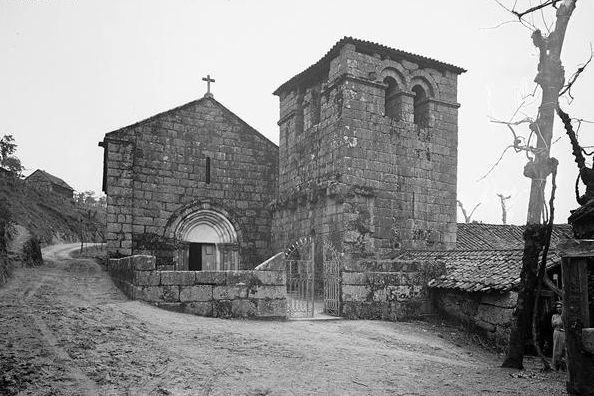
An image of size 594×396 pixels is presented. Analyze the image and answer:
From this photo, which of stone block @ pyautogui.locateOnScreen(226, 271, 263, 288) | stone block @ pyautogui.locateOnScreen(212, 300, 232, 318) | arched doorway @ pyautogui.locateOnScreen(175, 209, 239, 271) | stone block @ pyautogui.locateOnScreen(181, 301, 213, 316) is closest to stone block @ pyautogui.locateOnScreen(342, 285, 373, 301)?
stone block @ pyautogui.locateOnScreen(226, 271, 263, 288)

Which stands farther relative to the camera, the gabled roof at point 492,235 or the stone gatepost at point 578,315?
the gabled roof at point 492,235

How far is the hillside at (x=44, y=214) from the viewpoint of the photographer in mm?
26394

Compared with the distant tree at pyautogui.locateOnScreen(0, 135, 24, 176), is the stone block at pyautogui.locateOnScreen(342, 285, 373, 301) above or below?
below

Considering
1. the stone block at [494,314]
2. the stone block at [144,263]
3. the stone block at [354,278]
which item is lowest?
the stone block at [494,314]

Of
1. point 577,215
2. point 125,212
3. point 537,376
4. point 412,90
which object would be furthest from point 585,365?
point 125,212

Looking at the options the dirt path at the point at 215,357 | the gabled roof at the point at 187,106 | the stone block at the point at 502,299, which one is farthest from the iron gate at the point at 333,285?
the gabled roof at the point at 187,106

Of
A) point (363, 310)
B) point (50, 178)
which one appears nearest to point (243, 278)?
point (363, 310)

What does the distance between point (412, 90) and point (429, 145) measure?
74.8 inches

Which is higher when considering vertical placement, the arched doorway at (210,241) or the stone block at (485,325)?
the arched doorway at (210,241)

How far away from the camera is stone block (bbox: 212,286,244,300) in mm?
8484

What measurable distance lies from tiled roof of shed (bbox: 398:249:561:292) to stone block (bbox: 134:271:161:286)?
5.79m

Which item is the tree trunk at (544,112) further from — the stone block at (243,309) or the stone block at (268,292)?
the stone block at (243,309)

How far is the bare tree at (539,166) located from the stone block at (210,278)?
4.93 meters

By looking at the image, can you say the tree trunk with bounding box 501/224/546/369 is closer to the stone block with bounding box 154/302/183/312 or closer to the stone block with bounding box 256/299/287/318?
the stone block with bounding box 256/299/287/318
